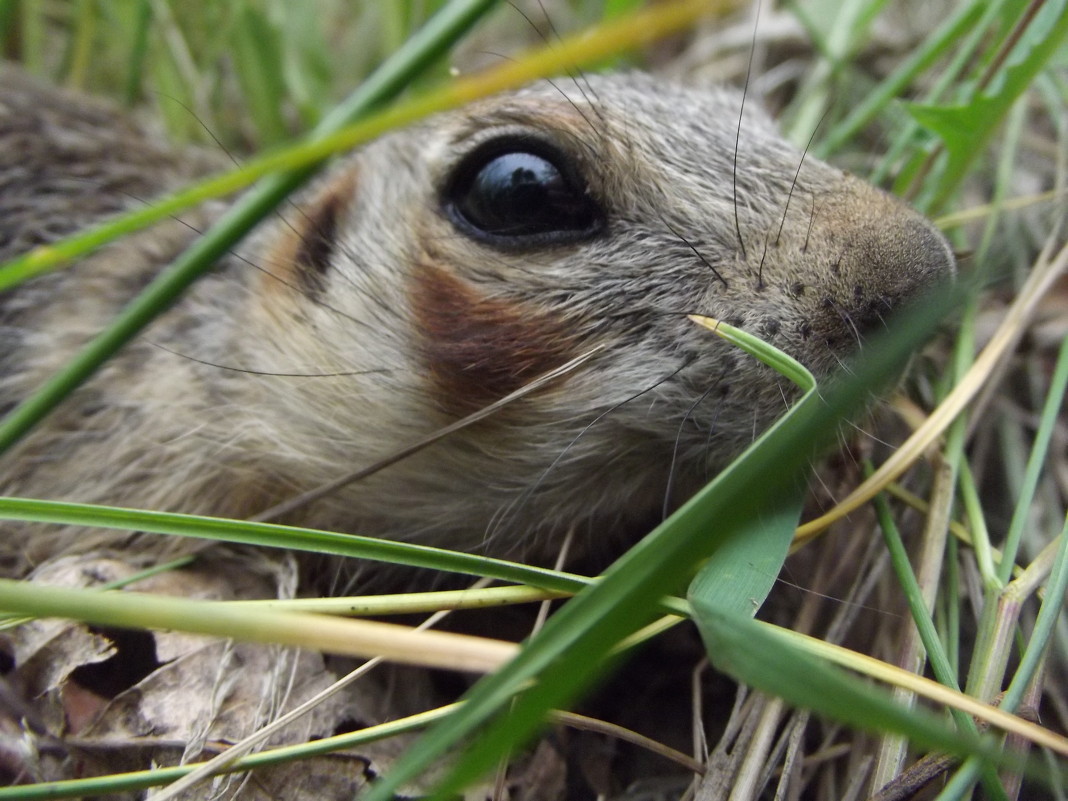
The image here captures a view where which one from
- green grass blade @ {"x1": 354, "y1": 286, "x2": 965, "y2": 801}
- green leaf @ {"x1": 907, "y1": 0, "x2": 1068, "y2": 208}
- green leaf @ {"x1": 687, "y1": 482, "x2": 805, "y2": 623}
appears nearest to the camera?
green grass blade @ {"x1": 354, "y1": 286, "x2": 965, "y2": 801}

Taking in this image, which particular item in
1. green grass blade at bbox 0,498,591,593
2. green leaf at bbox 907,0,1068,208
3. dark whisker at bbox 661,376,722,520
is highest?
green leaf at bbox 907,0,1068,208

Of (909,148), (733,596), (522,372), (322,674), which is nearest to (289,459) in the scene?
(322,674)

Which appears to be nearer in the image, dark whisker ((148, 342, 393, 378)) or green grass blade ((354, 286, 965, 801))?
green grass blade ((354, 286, 965, 801))

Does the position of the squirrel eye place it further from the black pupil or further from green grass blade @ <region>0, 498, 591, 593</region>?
green grass blade @ <region>0, 498, 591, 593</region>

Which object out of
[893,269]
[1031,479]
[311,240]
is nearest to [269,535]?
[311,240]

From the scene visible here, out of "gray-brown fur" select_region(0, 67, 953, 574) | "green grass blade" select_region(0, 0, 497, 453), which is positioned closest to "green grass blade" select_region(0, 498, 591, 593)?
"green grass blade" select_region(0, 0, 497, 453)

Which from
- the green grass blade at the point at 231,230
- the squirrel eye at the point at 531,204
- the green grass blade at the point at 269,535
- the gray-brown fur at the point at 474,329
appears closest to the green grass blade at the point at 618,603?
the green grass blade at the point at 269,535

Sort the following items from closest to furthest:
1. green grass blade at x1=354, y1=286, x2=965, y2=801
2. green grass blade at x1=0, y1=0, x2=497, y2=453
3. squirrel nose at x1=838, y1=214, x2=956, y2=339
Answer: green grass blade at x1=354, y1=286, x2=965, y2=801 → green grass blade at x1=0, y1=0, x2=497, y2=453 → squirrel nose at x1=838, y1=214, x2=956, y2=339

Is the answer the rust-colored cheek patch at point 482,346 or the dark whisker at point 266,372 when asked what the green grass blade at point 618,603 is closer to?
the rust-colored cheek patch at point 482,346
